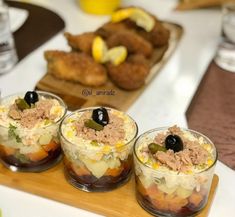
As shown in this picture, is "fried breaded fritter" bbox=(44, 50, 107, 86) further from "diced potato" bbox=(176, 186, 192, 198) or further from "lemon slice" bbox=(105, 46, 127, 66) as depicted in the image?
"diced potato" bbox=(176, 186, 192, 198)

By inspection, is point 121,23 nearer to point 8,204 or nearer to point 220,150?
point 220,150

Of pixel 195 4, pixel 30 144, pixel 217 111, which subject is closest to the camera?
pixel 30 144

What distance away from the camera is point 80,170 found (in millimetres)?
865

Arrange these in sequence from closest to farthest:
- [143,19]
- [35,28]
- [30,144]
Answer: [30,144] < [143,19] < [35,28]

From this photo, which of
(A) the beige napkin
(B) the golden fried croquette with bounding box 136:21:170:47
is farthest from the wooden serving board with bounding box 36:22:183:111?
(A) the beige napkin

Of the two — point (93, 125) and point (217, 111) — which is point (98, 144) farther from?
point (217, 111)

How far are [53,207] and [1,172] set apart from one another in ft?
0.44

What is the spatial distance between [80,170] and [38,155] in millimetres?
96

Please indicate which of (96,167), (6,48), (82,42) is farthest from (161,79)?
(96,167)

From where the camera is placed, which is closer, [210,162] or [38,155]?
[210,162]

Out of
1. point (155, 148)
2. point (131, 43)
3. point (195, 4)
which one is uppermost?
point (155, 148)

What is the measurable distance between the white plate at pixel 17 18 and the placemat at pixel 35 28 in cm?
1

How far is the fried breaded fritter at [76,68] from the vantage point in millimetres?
1204

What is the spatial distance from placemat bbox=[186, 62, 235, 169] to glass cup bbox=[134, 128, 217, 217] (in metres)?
0.19
